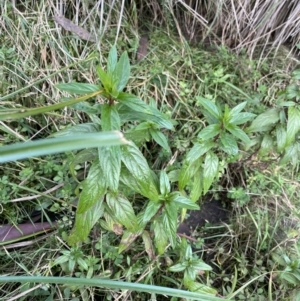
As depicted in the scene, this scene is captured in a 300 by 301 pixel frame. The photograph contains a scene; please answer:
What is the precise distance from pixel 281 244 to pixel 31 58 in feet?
3.74

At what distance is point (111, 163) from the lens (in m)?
0.87

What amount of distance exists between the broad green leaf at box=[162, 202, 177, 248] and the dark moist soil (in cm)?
38

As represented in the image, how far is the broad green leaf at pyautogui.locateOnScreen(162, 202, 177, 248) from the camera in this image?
1.05 meters

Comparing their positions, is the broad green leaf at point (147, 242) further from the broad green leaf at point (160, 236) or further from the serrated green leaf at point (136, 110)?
the serrated green leaf at point (136, 110)

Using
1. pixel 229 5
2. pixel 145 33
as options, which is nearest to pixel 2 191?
pixel 145 33

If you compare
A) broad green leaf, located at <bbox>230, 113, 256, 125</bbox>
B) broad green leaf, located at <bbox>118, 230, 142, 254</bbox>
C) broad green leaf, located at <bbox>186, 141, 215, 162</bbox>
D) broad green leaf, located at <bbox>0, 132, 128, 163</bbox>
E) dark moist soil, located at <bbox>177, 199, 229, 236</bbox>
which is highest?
broad green leaf, located at <bbox>0, 132, 128, 163</bbox>

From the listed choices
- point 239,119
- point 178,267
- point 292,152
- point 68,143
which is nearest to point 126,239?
point 178,267

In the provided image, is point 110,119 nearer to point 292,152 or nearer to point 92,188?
point 92,188

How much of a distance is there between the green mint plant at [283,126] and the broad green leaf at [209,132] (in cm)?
21

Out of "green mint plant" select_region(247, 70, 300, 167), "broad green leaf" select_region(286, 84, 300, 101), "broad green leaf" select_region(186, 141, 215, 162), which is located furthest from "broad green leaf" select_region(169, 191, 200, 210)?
"broad green leaf" select_region(286, 84, 300, 101)

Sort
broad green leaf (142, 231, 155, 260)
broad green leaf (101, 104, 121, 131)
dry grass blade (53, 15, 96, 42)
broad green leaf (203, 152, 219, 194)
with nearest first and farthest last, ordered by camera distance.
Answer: broad green leaf (101, 104, 121, 131) → broad green leaf (203, 152, 219, 194) → broad green leaf (142, 231, 155, 260) → dry grass blade (53, 15, 96, 42)

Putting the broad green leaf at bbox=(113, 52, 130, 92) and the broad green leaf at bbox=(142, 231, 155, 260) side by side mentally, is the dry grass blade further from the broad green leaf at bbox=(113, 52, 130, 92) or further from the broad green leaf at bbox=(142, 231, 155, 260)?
the broad green leaf at bbox=(142, 231, 155, 260)

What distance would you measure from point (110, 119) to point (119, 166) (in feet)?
0.36

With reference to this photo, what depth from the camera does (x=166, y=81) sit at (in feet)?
4.86
